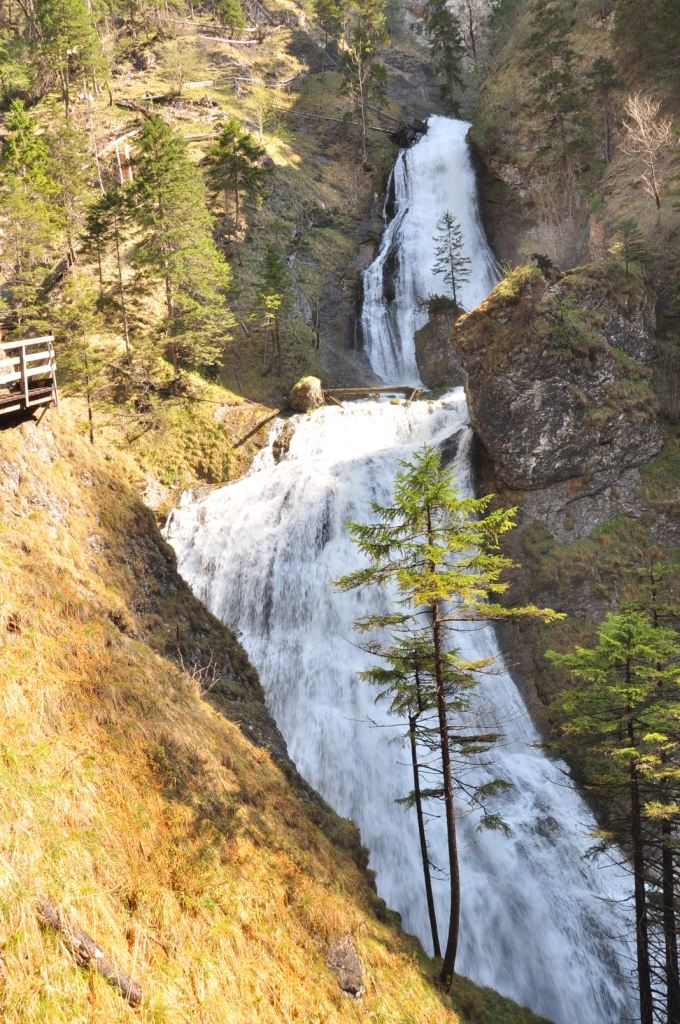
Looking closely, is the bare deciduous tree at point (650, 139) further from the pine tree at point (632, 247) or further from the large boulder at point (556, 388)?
the large boulder at point (556, 388)

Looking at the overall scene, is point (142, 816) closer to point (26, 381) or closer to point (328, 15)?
point (26, 381)

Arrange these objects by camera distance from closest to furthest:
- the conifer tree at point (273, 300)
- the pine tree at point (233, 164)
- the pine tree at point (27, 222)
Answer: the pine tree at point (27, 222), the conifer tree at point (273, 300), the pine tree at point (233, 164)

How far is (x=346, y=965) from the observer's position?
7910mm

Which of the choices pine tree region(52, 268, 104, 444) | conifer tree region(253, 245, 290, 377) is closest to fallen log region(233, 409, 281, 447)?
conifer tree region(253, 245, 290, 377)

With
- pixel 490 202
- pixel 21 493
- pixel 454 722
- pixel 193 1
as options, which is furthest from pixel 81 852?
pixel 193 1

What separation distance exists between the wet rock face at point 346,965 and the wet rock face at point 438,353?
102ft

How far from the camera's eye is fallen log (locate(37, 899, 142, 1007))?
5.00 meters

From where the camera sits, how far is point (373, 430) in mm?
27562

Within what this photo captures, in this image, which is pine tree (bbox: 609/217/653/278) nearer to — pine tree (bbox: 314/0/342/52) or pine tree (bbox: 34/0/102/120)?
pine tree (bbox: 34/0/102/120)

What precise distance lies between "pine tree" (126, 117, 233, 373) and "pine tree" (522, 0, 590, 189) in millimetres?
22466

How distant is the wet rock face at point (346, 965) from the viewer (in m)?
7.66

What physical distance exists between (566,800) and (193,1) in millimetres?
89119

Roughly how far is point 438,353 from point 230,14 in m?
53.0

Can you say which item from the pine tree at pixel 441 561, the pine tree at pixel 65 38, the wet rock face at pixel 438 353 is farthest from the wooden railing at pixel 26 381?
the pine tree at pixel 65 38
